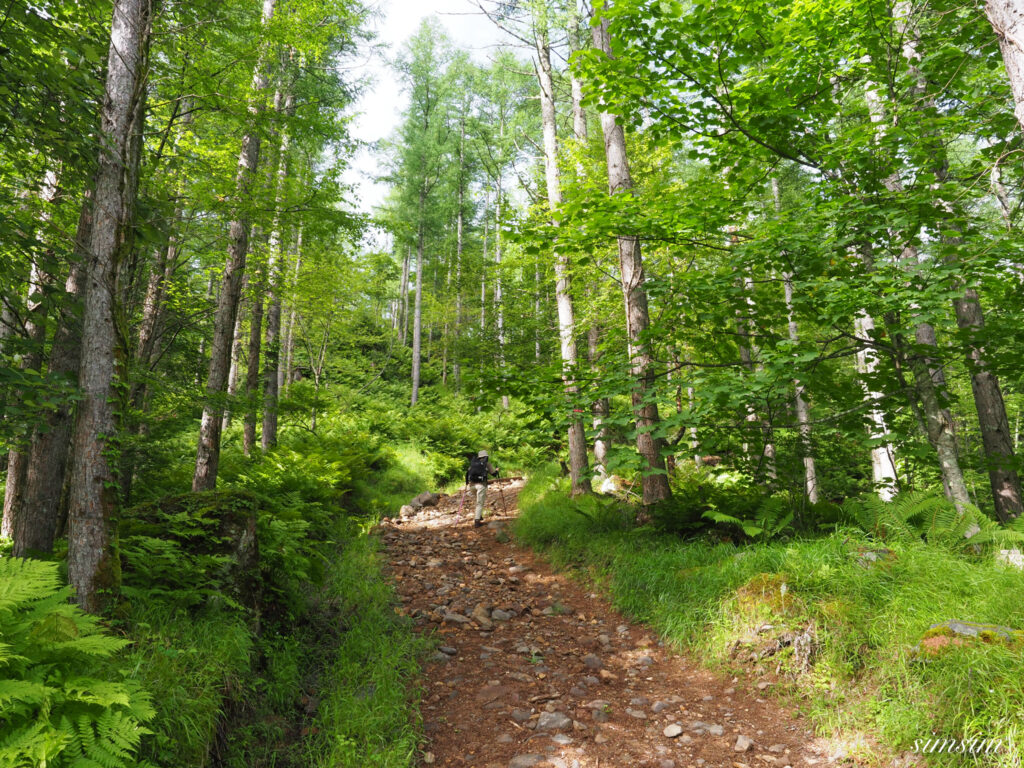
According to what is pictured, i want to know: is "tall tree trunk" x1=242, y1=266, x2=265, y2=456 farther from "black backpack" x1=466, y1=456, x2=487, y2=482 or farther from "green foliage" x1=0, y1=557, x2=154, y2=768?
"green foliage" x1=0, y1=557, x2=154, y2=768

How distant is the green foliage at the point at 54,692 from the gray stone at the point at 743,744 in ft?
12.0

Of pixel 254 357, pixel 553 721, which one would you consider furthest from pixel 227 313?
pixel 553 721

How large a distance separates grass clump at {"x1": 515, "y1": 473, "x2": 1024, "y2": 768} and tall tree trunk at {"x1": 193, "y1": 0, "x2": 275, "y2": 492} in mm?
6857

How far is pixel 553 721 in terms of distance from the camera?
12.8 feet

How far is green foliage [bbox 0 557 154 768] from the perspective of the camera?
1974 mm

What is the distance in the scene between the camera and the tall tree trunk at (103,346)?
3.33 meters

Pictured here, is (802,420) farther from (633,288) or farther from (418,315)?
(418,315)

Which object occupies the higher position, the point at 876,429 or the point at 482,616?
the point at 876,429

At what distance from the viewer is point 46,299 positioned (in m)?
4.24

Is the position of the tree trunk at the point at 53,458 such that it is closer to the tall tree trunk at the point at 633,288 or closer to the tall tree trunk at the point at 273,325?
the tall tree trunk at the point at 273,325

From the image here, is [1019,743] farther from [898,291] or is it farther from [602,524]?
[602,524]

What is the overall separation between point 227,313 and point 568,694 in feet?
27.5

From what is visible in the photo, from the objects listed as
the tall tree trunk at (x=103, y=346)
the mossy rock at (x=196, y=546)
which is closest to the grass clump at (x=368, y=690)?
the mossy rock at (x=196, y=546)

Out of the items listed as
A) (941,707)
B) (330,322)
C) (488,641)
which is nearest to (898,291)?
(941,707)
